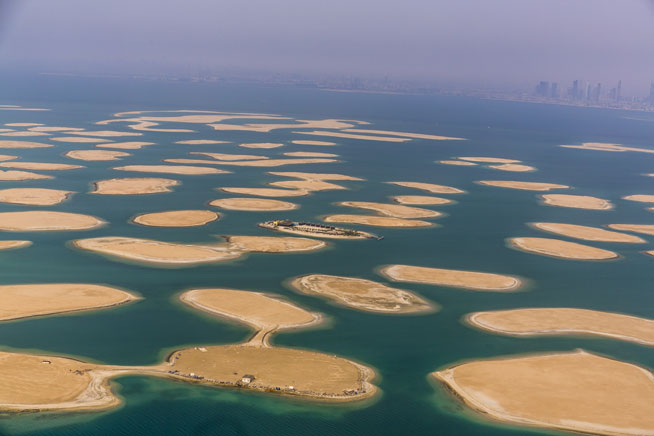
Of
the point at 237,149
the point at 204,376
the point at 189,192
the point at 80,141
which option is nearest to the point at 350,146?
the point at 237,149

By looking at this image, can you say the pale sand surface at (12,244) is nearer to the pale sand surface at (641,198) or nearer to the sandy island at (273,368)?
the sandy island at (273,368)

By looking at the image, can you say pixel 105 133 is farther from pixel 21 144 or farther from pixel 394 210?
pixel 394 210

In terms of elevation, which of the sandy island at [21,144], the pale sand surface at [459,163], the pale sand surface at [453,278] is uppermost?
the sandy island at [21,144]

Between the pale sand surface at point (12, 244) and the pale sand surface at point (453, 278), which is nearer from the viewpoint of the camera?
the pale sand surface at point (453, 278)

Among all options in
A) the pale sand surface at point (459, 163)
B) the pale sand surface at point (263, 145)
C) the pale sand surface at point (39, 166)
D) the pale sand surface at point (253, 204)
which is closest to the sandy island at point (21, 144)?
→ the pale sand surface at point (39, 166)

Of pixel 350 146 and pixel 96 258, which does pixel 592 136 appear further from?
pixel 96 258

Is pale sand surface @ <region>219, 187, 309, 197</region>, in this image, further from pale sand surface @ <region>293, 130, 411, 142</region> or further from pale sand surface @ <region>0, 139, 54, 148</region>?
pale sand surface @ <region>293, 130, 411, 142</region>

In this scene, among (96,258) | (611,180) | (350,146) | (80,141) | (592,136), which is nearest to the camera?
(96,258)
